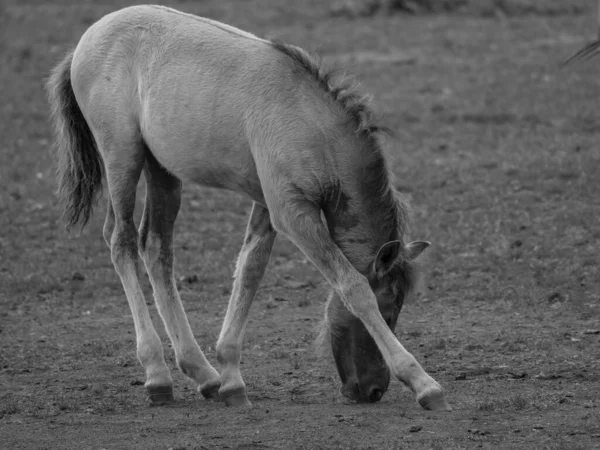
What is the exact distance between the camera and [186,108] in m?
6.04

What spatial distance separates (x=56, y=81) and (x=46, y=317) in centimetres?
234

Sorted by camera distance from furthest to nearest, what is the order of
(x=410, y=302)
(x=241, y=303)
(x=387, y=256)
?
(x=241, y=303) < (x=410, y=302) < (x=387, y=256)

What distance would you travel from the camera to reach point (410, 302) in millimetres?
5852

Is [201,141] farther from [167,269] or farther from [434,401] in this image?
[434,401]

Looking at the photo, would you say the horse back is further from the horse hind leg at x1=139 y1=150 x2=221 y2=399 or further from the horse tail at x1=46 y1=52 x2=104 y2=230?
the horse hind leg at x1=139 y1=150 x2=221 y2=399

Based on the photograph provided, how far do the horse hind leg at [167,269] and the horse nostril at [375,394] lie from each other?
103 cm

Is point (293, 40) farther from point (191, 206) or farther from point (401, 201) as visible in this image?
point (401, 201)

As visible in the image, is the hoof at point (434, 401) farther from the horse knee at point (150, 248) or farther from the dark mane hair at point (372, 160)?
the horse knee at point (150, 248)

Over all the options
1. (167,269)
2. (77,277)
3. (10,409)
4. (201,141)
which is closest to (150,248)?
(167,269)

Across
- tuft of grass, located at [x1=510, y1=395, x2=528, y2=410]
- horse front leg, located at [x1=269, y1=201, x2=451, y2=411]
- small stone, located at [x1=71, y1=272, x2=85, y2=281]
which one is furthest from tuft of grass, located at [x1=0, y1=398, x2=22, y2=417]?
small stone, located at [x1=71, y1=272, x2=85, y2=281]

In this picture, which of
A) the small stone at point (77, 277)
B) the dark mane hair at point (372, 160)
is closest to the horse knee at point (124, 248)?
the dark mane hair at point (372, 160)

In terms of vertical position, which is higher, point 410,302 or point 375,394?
point 410,302

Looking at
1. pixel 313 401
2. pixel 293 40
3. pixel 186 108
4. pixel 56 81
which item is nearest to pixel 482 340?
pixel 313 401

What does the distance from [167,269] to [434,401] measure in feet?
7.02
